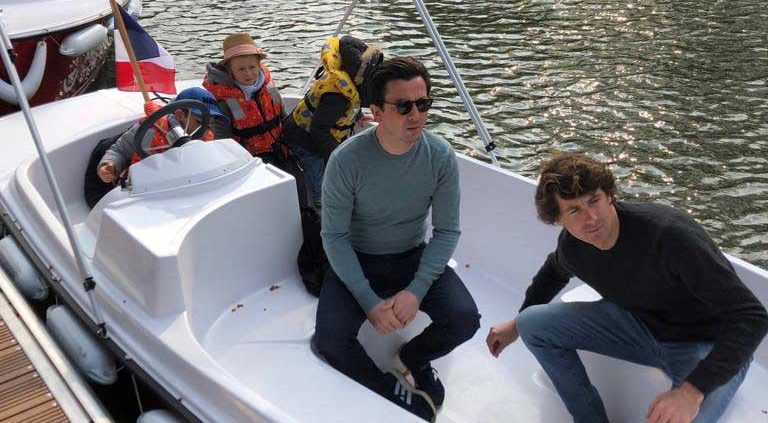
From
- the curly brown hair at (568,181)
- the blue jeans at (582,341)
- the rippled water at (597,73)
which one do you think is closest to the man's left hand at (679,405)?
the blue jeans at (582,341)

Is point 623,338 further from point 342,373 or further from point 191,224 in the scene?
point 191,224

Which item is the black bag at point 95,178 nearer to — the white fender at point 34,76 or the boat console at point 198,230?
the boat console at point 198,230

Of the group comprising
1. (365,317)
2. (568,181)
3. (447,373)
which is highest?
(568,181)

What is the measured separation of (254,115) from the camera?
3531 millimetres

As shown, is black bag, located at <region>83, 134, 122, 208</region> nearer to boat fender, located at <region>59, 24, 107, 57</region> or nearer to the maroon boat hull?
the maroon boat hull

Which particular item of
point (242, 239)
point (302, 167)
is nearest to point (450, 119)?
point (302, 167)

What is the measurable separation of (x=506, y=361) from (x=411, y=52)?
6.43m

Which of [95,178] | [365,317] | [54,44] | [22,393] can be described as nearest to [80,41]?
[54,44]

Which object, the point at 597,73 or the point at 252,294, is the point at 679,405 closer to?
the point at 252,294

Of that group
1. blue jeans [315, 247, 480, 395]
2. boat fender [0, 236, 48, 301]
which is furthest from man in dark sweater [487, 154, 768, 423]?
boat fender [0, 236, 48, 301]

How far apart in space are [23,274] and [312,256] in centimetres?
146

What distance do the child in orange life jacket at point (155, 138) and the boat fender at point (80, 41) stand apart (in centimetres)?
430

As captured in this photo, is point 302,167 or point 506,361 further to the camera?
point 302,167

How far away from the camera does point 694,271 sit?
71.3 inches
